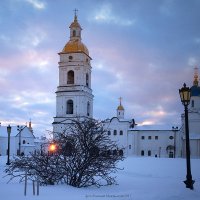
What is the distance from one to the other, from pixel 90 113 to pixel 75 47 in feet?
43.1

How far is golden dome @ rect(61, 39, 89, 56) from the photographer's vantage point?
70.4 metres

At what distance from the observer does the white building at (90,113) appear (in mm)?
69938

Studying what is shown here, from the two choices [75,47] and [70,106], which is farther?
[70,106]

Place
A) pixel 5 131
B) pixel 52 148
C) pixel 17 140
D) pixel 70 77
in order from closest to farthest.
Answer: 1. pixel 52 148
2. pixel 70 77
3. pixel 17 140
4. pixel 5 131

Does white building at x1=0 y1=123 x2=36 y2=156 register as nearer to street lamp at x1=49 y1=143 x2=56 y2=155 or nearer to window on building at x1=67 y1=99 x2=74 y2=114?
window on building at x1=67 y1=99 x2=74 y2=114

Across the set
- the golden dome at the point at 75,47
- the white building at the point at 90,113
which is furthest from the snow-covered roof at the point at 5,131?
the golden dome at the point at 75,47

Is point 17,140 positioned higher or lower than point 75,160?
higher

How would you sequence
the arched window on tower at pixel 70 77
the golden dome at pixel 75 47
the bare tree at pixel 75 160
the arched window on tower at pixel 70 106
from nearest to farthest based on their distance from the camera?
the bare tree at pixel 75 160 < the golden dome at pixel 75 47 < the arched window on tower at pixel 70 106 < the arched window on tower at pixel 70 77

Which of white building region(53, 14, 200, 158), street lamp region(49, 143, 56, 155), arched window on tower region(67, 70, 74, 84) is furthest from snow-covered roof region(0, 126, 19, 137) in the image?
street lamp region(49, 143, 56, 155)

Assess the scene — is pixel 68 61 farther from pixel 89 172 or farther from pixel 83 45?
pixel 89 172

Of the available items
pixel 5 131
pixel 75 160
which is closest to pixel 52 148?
pixel 75 160

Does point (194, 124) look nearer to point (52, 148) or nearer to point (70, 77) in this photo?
point (70, 77)

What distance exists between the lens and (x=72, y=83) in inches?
2798

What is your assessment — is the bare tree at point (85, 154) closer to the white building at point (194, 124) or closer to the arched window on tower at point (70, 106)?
the arched window on tower at point (70, 106)
